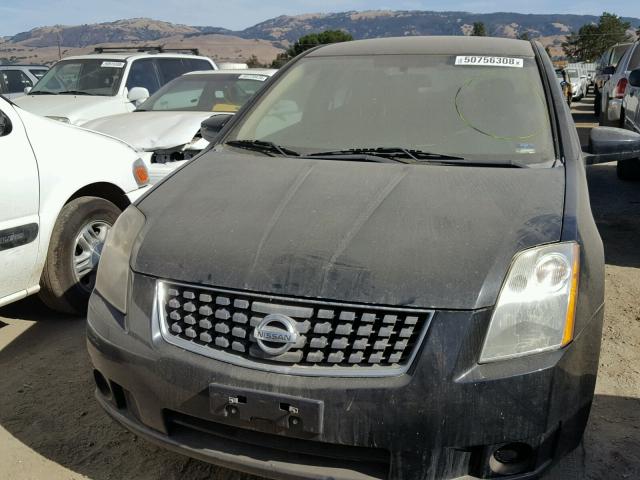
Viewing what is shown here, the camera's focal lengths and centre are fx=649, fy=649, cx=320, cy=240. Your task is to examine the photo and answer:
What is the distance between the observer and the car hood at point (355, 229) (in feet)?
6.71

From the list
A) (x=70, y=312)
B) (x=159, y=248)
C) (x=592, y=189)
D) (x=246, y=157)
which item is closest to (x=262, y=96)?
(x=246, y=157)

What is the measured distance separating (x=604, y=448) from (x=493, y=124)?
151 cm

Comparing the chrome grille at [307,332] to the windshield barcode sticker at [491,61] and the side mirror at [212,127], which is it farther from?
the windshield barcode sticker at [491,61]

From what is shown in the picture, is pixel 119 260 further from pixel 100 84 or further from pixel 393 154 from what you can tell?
pixel 100 84

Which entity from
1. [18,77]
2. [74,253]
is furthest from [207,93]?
[18,77]

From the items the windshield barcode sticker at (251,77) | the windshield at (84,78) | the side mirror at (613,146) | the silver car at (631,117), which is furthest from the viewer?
the windshield at (84,78)

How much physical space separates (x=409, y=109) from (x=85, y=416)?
7.09 feet

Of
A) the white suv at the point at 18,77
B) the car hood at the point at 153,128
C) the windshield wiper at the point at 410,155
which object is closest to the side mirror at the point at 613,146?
the windshield wiper at the point at 410,155

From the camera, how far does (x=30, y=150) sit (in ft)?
12.2

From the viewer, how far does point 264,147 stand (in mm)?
3213

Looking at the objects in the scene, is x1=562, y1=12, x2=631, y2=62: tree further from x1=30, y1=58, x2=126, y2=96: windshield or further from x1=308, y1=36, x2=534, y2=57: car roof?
x1=308, y1=36, x2=534, y2=57: car roof

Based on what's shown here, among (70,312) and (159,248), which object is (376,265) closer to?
(159,248)

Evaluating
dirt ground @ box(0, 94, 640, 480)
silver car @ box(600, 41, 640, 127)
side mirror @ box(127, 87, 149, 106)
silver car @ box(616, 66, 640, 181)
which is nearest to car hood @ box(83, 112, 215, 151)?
side mirror @ box(127, 87, 149, 106)

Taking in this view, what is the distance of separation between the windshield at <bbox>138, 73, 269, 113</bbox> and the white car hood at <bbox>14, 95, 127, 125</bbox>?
105 cm
